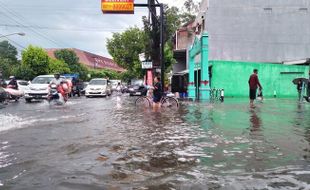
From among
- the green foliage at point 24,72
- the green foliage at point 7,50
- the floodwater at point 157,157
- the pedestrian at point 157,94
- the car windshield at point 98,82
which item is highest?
the green foliage at point 7,50

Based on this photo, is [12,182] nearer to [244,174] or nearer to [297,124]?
[244,174]

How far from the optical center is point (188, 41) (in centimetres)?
A: 4788

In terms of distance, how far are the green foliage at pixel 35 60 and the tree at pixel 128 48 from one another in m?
9.89

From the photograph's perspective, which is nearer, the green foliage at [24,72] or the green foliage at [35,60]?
the green foliage at [24,72]

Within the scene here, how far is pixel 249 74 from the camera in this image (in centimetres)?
3241

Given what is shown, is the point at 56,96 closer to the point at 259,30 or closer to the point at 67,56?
the point at 259,30

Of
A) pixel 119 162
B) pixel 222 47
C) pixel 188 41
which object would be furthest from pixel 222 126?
pixel 188 41

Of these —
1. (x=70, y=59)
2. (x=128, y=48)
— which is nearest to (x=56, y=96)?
(x=128, y=48)

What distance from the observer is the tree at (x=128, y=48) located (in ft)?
192

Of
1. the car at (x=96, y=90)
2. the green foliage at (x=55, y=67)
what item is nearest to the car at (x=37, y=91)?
the car at (x=96, y=90)

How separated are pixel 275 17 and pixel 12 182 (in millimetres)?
34045

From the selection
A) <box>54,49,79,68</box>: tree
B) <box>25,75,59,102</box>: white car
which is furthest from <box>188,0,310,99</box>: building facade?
<box>54,49,79,68</box>: tree

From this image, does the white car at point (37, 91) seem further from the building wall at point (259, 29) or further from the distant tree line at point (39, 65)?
the distant tree line at point (39, 65)

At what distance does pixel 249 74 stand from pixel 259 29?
5.90m
